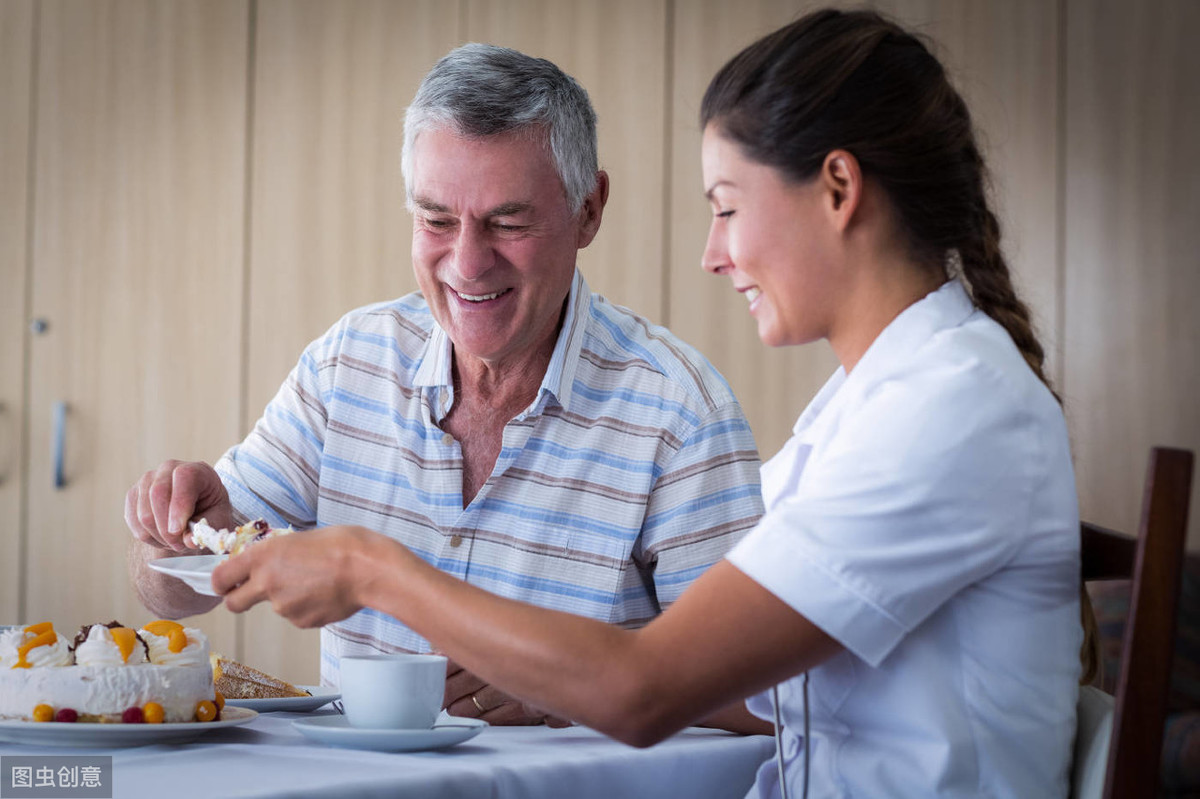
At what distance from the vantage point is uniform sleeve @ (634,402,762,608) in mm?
1509

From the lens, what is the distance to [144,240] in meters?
3.64

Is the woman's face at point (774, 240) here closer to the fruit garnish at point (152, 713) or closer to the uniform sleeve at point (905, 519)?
the uniform sleeve at point (905, 519)

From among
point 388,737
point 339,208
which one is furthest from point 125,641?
point 339,208

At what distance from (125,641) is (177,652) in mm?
A: 47

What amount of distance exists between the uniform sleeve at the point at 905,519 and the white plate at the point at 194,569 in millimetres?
470

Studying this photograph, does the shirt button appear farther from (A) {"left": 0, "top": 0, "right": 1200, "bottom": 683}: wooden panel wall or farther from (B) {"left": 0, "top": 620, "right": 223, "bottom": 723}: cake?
(A) {"left": 0, "top": 0, "right": 1200, "bottom": 683}: wooden panel wall

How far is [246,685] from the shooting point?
1274mm

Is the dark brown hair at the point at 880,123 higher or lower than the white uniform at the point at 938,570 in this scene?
higher

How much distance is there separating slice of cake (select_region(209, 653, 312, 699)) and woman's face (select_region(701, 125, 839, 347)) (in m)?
0.66

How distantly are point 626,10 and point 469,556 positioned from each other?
2.15m

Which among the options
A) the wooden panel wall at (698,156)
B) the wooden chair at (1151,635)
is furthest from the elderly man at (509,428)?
the wooden panel wall at (698,156)

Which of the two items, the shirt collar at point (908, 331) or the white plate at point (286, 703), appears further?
the white plate at point (286, 703)

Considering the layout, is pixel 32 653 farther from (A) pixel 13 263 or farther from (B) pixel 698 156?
(A) pixel 13 263

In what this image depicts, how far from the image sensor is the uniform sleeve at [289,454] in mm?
1678
